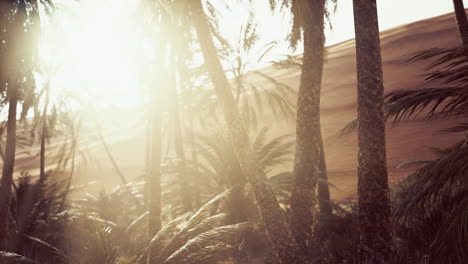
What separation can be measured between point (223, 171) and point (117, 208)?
31.3ft

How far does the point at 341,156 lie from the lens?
21.2 meters

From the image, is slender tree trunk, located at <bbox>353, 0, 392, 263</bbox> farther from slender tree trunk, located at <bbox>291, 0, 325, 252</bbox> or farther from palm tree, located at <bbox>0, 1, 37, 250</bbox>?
palm tree, located at <bbox>0, 1, 37, 250</bbox>

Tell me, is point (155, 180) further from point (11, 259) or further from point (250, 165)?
point (11, 259)

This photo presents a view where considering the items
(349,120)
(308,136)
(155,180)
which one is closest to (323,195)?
(155,180)

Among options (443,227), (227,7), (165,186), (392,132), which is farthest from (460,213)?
(392,132)

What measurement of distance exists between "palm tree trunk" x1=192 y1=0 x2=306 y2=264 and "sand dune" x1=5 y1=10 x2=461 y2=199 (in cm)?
198

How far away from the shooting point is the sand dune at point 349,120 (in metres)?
18.8

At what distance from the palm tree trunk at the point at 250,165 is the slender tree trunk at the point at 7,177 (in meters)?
6.25

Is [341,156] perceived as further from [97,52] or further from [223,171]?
[97,52]

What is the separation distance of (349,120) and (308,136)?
21.5 metres

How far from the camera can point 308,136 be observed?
6.09 m

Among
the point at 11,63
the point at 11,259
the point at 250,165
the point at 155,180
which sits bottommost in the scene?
the point at 11,259

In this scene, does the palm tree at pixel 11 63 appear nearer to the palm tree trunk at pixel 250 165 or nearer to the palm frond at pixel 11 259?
the palm frond at pixel 11 259

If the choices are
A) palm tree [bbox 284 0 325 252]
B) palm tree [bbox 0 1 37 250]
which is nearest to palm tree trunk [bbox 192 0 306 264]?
palm tree [bbox 284 0 325 252]
